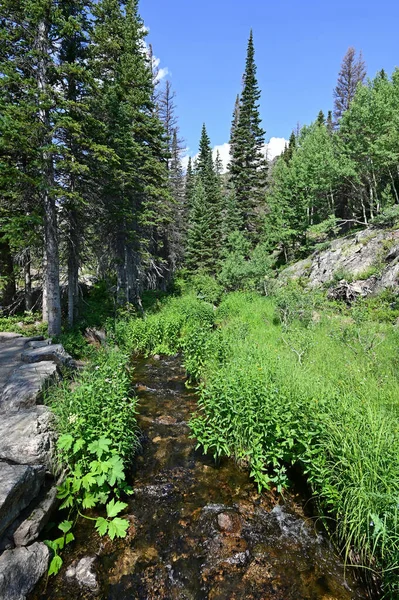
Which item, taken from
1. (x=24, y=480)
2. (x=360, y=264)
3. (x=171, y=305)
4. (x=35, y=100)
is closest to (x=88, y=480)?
(x=24, y=480)

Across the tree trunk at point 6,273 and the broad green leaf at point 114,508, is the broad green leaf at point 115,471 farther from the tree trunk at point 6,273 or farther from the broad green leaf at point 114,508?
the tree trunk at point 6,273

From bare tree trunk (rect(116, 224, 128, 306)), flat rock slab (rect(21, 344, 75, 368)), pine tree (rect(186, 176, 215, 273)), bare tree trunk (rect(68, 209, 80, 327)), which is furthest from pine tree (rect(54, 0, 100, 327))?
pine tree (rect(186, 176, 215, 273))

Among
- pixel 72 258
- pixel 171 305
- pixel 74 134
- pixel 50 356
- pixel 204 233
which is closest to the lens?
pixel 50 356

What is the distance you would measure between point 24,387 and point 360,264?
1664 centimetres

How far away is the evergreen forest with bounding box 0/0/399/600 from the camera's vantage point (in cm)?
383

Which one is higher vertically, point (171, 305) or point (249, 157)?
point (249, 157)

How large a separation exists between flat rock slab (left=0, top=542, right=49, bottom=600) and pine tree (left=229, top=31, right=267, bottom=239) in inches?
1141

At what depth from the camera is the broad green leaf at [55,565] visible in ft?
10.8

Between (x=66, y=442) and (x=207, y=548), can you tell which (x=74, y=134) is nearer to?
(x=66, y=442)

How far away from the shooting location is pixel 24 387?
5.54 metres

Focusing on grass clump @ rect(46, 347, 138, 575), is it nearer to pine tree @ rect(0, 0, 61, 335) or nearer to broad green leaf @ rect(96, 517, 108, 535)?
broad green leaf @ rect(96, 517, 108, 535)

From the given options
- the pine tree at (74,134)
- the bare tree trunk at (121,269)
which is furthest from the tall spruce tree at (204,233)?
the pine tree at (74,134)

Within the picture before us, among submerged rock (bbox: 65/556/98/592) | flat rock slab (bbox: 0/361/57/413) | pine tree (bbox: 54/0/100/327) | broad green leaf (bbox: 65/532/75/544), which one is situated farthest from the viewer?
pine tree (bbox: 54/0/100/327)

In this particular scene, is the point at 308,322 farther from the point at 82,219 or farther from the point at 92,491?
the point at 82,219
